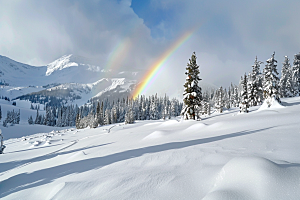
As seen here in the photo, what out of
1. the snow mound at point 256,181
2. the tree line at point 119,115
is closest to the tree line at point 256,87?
the snow mound at point 256,181

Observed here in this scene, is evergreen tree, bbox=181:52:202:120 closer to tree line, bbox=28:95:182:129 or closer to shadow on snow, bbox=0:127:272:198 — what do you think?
shadow on snow, bbox=0:127:272:198

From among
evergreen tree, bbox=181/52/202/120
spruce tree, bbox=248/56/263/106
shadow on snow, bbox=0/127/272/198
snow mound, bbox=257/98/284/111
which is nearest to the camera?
shadow on snow, bbox=0/127/272/198

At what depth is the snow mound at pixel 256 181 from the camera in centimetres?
218

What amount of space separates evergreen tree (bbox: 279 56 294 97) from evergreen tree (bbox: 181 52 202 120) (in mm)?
34385

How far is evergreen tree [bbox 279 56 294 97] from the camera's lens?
133 ft

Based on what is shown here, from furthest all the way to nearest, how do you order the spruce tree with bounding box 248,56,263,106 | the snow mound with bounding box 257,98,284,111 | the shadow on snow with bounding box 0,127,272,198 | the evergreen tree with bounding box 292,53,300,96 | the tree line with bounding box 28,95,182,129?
1. the tree line with bounding box 28,95,182,129
2. the spruce tree with bounding box 248,56,263,106
3. the evergreen tree with bounding box 292,53,300,96
4. the snow mound with bounding box 257,98,284,111
5. the shadow on snow with bounding box 0,127,272,198

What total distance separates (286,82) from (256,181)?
54457 mm

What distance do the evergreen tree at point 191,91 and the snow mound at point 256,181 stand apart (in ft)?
64.7

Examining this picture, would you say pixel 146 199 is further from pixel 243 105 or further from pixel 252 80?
pixel 252 80

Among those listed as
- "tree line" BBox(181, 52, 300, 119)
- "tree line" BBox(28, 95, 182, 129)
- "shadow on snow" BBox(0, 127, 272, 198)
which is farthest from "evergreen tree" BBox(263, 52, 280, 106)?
"tree line" BBox(28, 95, 182, 129)

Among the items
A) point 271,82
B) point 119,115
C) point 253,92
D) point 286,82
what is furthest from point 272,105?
point 119,115

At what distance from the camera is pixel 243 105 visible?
25203 millimetres

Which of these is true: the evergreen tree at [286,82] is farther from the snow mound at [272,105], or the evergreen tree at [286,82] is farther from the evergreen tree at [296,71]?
the snow mound at [272,105]

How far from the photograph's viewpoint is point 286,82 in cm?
4109
